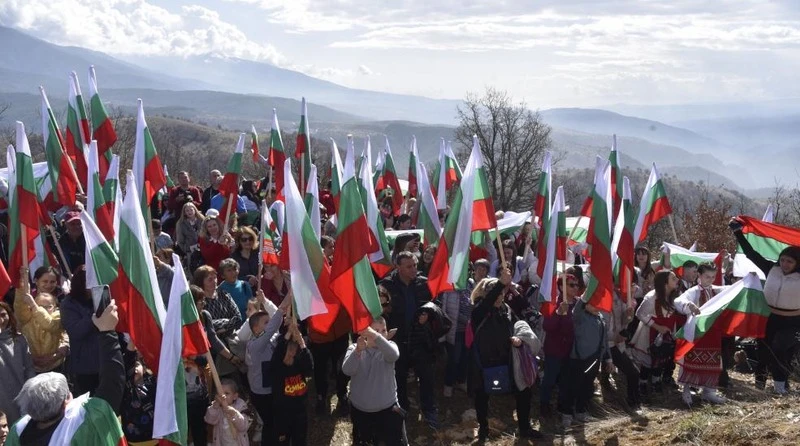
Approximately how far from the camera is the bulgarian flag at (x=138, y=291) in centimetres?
562

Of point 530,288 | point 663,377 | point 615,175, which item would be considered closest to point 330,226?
point 530,288

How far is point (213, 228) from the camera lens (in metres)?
9.89

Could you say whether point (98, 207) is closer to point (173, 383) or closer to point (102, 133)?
point (102, 133)

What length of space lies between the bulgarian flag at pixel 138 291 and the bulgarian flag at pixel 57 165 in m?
4.88

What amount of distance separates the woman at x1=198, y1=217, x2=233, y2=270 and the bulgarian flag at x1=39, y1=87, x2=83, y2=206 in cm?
200

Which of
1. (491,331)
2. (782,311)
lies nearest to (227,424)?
(491,331)

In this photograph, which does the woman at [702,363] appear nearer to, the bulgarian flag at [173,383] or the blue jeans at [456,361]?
the blue jeans at [456,361]

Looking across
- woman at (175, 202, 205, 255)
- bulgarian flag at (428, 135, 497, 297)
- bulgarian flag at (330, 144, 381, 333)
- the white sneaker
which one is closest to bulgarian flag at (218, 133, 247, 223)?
woman at (175, 202, 205, 255)

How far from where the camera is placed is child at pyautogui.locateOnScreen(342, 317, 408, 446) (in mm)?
6898

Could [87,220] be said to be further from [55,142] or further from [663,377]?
[663,377]

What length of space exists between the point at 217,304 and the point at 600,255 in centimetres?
422

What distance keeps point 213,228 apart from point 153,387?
406 cm

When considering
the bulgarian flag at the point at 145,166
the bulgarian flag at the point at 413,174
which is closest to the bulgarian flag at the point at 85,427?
the bulgarian flag at the point at 145,166

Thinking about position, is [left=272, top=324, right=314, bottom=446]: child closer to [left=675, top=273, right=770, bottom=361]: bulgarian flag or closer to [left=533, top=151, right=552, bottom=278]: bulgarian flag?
[left=533, top=151, right=552, bottom=278]: bulgarian flag
